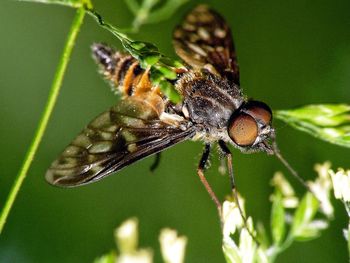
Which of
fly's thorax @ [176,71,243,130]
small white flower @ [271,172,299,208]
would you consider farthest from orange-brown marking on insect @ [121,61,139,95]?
small white flower @ [271,172,299,208]

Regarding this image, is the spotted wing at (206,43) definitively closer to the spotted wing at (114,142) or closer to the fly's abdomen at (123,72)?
the fly's abdomen at (123,72)

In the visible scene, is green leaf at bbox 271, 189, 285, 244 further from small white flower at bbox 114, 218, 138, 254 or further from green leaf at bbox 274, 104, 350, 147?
small white flower at bbox 114, 218, 138, 254

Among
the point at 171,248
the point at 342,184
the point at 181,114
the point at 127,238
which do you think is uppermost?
the point at 181,114

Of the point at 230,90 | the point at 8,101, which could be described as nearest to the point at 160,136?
the point at 230,90

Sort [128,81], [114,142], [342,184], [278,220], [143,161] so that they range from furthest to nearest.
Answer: [143,161] < [128,81] < [114,142] < [278,220] < [342,184]

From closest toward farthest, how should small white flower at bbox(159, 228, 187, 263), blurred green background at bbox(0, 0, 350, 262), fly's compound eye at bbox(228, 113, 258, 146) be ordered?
small white flower at bbox(159, 228, 187, 263) < fly's compound eye at bbox(228, 113, 258, 146) < blurred green background at bbox(0, 0, 350, 262)

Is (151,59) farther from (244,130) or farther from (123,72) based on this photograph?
(123,72)

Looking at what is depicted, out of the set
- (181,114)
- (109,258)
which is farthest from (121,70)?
(109,258)

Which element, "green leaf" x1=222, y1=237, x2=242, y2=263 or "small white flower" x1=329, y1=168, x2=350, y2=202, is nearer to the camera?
"green leaf" x1=222, y1=237, x2=242, y2=263

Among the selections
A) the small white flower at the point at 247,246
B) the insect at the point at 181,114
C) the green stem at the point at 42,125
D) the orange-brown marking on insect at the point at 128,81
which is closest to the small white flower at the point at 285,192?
the insect at the point at 181,114
